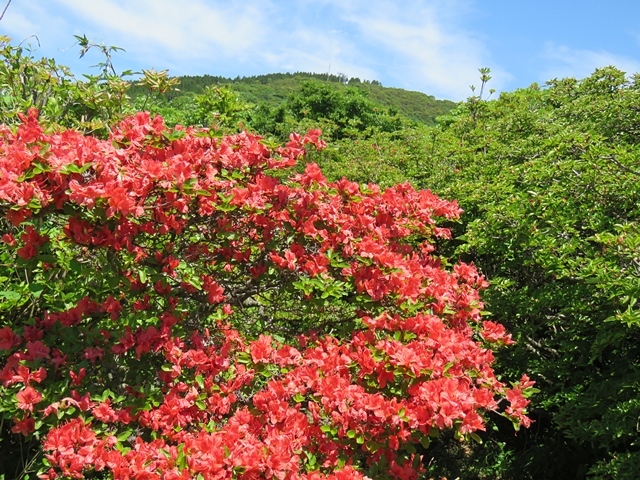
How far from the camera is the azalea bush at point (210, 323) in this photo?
2027 millimetres

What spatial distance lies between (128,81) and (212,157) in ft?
4.80

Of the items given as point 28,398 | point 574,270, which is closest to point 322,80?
point 574,270

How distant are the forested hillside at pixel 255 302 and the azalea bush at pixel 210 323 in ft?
0.04

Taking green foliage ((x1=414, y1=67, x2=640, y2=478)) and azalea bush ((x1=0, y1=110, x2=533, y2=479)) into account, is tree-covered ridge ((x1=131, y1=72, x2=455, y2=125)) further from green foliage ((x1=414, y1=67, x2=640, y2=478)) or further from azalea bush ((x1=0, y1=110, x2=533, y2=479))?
azalea bush ((x1=0, y1=110, x2=533, y2=479))

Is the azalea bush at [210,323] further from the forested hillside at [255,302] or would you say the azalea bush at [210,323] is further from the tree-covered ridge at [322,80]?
the tree-covered ridge at [322,80]

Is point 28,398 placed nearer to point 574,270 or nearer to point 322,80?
point 574,270

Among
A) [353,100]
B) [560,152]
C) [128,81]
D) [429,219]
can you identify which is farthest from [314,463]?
[353,100]

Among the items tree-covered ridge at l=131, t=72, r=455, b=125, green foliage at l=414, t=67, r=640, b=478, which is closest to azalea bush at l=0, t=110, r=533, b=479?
green foliage at l=414, t=67, r=640, b=478

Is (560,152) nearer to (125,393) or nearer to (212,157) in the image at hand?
(212,157)

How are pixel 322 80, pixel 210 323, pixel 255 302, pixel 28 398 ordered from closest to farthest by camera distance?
pixel 28 398 < pixel 210 323 < pixel 255 302 < pixel 322 80

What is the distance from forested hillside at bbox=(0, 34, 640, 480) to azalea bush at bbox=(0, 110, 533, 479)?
0.04ft

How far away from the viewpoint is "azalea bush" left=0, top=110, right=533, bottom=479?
79.8 inches

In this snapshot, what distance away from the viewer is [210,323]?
2.96 metres

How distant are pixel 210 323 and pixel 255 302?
1.59 feet
